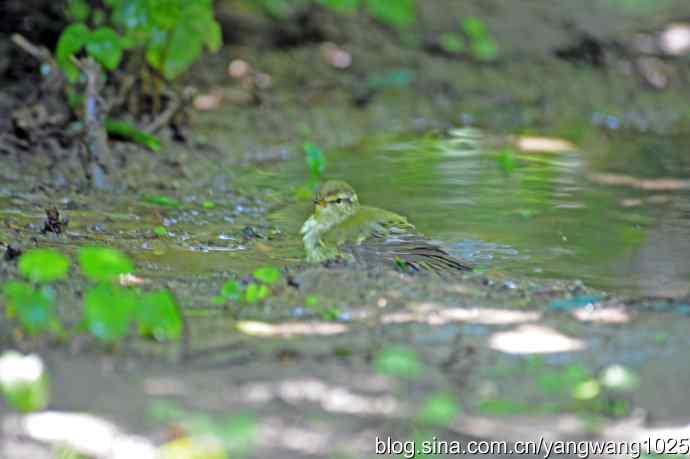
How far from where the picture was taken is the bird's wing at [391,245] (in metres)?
5.32

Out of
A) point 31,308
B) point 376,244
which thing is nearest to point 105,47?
point 376,244

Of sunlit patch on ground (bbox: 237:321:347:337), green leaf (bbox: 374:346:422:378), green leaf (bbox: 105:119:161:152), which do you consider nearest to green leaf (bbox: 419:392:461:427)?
green leaf (bbox: 374:346:422:378)

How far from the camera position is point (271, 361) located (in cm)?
371

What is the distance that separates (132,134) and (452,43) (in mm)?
4264

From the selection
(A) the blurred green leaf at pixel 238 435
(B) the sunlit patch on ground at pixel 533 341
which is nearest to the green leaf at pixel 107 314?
(A) the blurred green leaf at pixel 238 435

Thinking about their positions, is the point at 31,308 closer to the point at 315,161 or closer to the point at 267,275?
the point at 267,275

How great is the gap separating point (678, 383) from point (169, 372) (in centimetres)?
189

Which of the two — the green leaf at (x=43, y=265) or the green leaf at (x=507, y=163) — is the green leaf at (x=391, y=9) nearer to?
the green leaf at (x=507, y=163)

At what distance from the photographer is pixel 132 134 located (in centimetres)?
762

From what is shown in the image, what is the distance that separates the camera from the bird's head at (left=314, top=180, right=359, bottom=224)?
574 cm

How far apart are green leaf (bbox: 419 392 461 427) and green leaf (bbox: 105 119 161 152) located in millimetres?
4629

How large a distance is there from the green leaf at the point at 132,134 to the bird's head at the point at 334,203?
215cm

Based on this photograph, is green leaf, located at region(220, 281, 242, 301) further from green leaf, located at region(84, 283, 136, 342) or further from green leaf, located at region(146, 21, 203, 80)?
green leaf, located at region(146, 21, 203, 80)

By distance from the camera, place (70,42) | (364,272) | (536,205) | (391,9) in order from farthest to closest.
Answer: (391,9) → (536,205) → (70,42) → (364,272)
